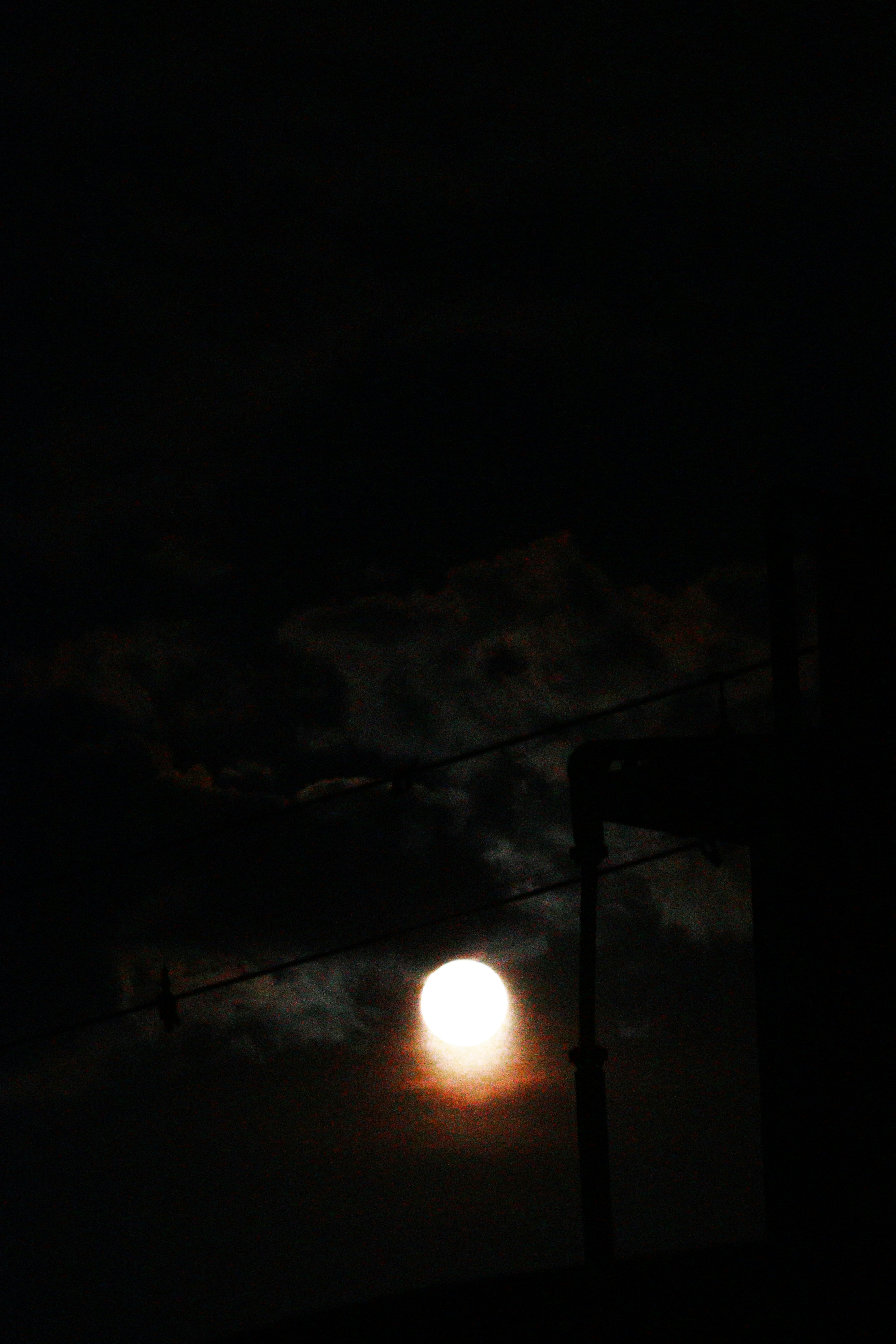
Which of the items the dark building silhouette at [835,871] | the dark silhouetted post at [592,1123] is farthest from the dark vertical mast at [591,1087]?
the dark building silhouette at [835,871]

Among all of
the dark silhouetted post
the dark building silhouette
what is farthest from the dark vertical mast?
the dark building silhouette

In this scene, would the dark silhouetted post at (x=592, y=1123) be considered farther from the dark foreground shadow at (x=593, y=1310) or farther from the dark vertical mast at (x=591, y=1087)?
the dark foreground shadow at (x=593, y=1310)

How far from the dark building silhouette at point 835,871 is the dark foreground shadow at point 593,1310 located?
269 mm

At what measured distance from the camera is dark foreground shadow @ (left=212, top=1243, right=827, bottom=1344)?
8438 mm

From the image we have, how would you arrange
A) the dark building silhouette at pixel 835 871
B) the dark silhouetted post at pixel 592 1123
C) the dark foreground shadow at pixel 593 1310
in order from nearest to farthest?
the dark foreground shadow at pixel 593 1310 → the dark building silhouette at pixel 835 871 → the dark silhouetted post at pixel 592 1123

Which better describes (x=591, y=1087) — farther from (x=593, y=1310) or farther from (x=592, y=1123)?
(x=593, y=1310)

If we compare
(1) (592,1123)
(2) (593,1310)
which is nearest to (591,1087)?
(1) (592,1123)

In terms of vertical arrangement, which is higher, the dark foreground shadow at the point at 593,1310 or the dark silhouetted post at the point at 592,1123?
the dark silhouetted post at the point at 592,1123

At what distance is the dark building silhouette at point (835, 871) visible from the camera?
30.1ft

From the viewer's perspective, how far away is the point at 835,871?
9344 millimetres

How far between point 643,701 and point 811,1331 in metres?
6.50

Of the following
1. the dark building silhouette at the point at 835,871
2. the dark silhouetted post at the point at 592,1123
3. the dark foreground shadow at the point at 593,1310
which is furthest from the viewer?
the dark silhouetted post at the point at 592,1123

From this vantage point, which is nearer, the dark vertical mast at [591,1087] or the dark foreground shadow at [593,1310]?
the dark foreground shadow at [593,1310]

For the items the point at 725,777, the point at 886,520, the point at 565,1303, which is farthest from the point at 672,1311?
the point at 886,520
